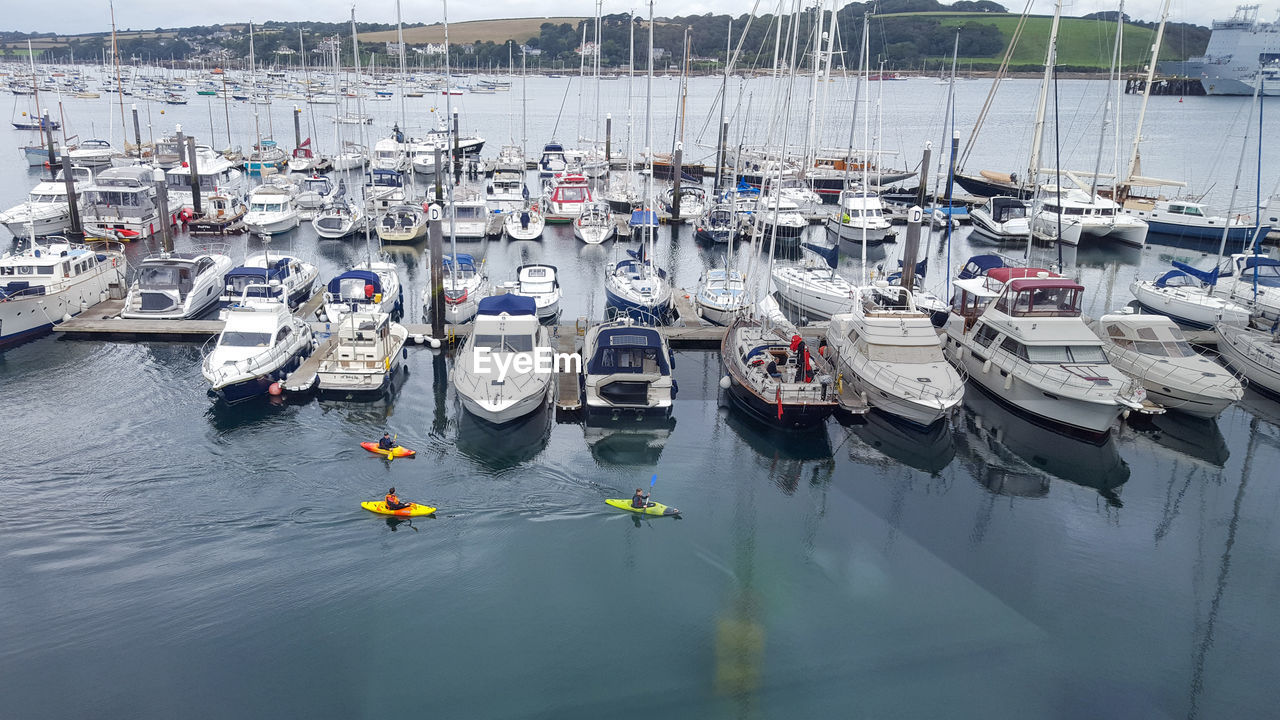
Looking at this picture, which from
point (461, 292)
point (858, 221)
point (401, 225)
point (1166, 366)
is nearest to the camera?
point (1166, 366)

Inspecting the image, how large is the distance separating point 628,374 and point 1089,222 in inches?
1715

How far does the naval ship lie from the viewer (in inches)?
6039

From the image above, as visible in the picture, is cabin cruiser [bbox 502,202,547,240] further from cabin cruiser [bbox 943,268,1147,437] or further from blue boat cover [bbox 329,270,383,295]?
cabin cruiser [bbox 943,268,1147,437]

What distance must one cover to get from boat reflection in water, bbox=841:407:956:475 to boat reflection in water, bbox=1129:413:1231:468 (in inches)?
275

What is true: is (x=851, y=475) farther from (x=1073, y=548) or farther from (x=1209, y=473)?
(x=1209, y=473)

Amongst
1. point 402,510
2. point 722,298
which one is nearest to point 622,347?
point 402,510

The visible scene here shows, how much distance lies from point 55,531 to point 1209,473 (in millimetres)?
33316

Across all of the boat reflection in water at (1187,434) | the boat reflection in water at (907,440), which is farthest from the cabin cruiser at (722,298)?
the boat reflection in water at (1187,434)

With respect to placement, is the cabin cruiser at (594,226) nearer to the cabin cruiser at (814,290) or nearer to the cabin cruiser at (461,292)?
the cabin cruiser at (461,292)

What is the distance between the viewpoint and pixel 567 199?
62250 mm

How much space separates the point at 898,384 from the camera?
27.5 m

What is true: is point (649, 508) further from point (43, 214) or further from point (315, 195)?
point (315, 195)

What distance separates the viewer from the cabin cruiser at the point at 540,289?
3706 cm

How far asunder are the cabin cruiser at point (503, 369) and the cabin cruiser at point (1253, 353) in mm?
27400
